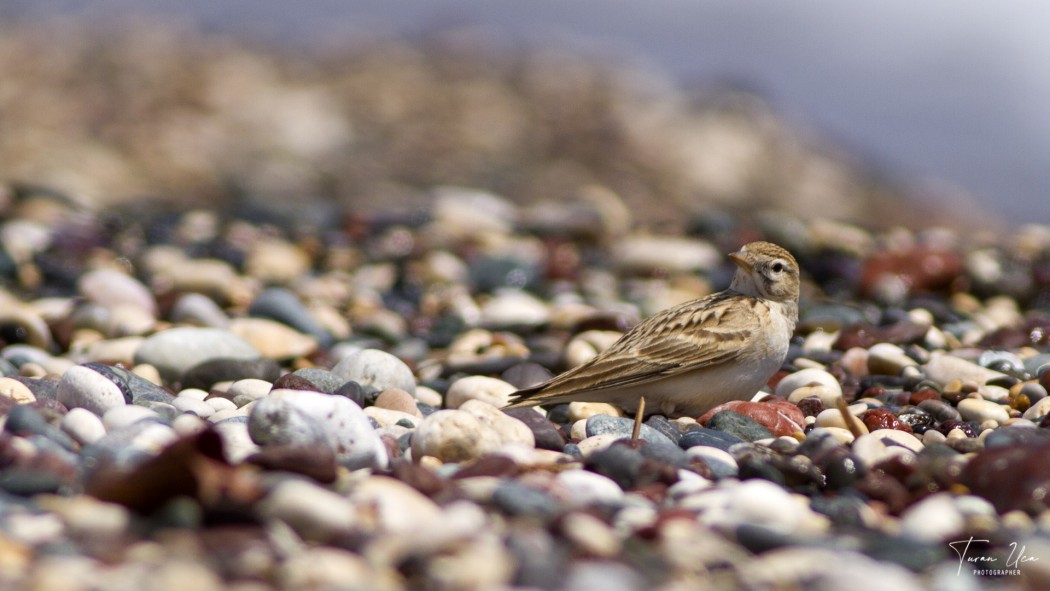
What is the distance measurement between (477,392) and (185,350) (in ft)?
5.97

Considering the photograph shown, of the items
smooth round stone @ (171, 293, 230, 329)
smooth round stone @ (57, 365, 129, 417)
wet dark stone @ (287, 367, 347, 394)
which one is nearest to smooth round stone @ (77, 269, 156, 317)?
smooth round stone @ (171, 293, 230, 329)

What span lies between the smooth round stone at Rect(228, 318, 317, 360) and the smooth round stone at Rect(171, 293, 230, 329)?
345mm

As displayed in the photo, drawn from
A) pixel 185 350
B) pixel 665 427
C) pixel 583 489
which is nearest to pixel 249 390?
pixel 185 350

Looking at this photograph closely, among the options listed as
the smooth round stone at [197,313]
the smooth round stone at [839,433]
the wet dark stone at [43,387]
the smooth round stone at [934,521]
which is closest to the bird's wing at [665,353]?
the smooth round stone at [839,433]

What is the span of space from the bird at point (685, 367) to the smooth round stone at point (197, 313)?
3303 millimetres

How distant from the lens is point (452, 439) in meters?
4.45

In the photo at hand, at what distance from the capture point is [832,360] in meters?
7.20

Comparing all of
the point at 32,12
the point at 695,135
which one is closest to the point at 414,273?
the point at 695,135

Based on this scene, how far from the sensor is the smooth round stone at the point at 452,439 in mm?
4449

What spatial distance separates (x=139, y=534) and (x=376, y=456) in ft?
4.03

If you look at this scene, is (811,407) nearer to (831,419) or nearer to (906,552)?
(831,419)

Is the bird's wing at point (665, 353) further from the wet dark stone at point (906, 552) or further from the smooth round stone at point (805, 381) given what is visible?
the wet dark stone at point (906, 552)

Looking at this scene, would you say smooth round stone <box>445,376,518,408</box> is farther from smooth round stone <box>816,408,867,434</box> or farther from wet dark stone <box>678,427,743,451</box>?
smooth round stone <box>816,408,867,434</box>

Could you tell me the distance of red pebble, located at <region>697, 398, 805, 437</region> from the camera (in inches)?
215
